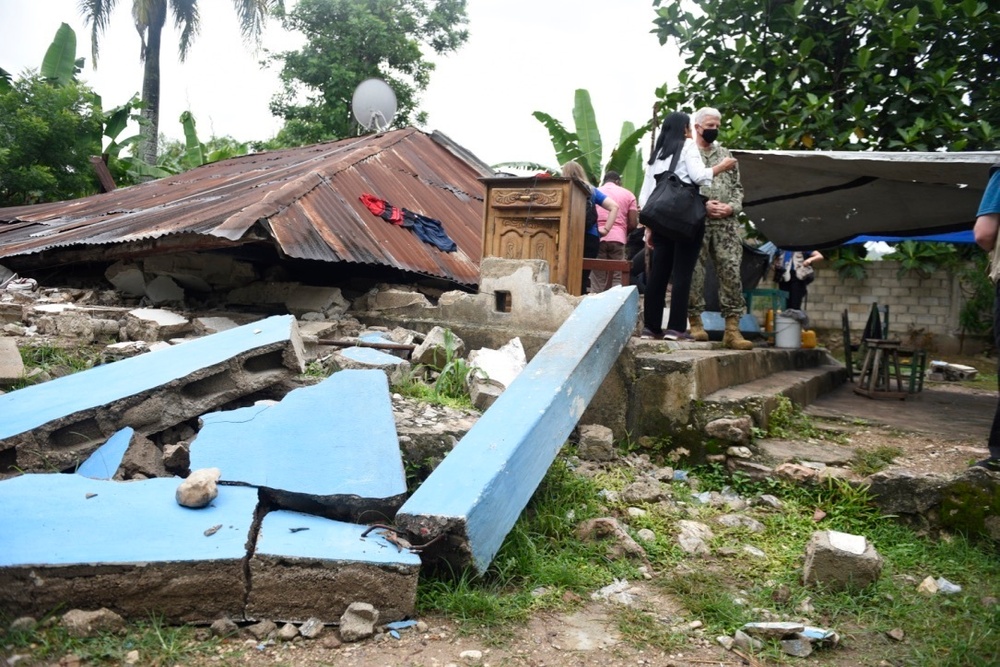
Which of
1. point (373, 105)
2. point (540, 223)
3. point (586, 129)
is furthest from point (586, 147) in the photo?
point (540, 223)

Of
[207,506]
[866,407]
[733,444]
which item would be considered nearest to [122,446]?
[207,506]

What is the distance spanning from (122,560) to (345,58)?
802 inches

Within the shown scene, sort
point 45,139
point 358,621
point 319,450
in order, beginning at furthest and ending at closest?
point 45,139, point 319,450, point 358,621

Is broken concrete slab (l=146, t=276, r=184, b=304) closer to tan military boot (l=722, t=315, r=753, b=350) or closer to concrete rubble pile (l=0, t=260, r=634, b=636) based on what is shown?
concrete rubble pile (l=0, t=260, r=634, b=636)

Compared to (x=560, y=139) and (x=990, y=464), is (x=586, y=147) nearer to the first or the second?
(x=560, y=139)

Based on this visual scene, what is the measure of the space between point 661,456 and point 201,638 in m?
2.78

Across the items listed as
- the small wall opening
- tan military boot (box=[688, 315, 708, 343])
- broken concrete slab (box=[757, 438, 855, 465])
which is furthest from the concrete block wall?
broken concrete slab (box=[757, 438, 855, 465])

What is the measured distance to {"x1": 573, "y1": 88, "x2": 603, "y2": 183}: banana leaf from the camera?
12.3 meters

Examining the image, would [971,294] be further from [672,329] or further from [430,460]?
[430,460]

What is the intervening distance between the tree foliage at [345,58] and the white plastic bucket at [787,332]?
49.9ft

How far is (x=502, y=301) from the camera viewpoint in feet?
18.0

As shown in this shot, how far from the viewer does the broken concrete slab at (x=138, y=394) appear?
327 centimetres

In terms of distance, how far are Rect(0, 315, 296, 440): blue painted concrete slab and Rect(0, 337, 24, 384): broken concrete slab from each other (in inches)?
21.8

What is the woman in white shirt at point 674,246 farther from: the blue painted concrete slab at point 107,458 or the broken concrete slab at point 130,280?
the broken concrete slab at point 130,280
